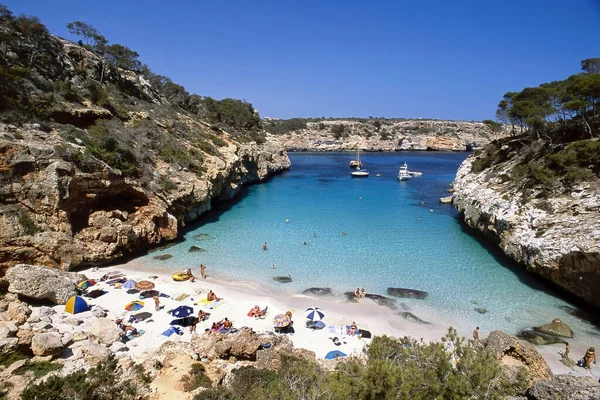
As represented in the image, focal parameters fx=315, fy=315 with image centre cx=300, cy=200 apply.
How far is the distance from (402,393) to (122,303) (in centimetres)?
1365

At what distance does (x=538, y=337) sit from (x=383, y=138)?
11520 centimetres

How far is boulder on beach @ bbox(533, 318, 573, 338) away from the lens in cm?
1280

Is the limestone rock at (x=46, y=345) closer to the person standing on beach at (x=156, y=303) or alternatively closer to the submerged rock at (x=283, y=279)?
the person standing on beach at (x=156, y=303)

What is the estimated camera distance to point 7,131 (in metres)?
17.0

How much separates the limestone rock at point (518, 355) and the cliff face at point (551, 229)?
7480mm

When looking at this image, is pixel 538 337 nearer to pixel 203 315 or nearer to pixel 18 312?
pixel 203 315

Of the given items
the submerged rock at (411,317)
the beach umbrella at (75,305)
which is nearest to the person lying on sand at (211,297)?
the beach umbrella at (75,305)

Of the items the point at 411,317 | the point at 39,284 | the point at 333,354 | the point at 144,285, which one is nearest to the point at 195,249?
the point at 144,285

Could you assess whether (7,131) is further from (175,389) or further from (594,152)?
(594,152)

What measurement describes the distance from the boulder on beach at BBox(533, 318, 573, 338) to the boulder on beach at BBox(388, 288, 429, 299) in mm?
4762

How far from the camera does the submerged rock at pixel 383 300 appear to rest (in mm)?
15477

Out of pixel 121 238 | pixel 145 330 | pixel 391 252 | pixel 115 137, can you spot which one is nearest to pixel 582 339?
pixel 391 252

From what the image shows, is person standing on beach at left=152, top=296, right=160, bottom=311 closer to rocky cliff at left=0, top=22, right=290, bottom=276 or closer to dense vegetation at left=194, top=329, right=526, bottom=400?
rocky cliff at left=0, top=22, right=290, bottom=276

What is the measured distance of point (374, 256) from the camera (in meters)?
21.2
